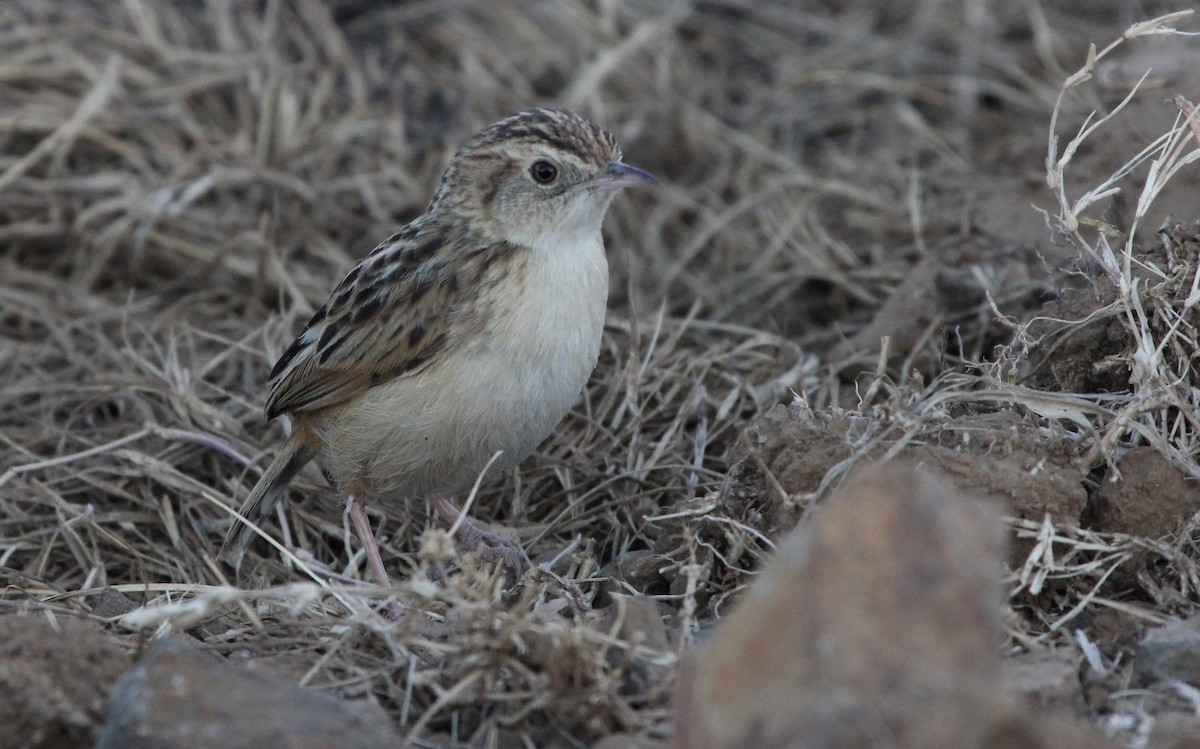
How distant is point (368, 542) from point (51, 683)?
2098 millimetres

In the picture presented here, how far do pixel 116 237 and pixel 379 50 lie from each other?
9.18 feet

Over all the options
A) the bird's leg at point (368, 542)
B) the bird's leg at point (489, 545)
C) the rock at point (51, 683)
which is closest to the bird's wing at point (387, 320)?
the bird's leg at point (368, 542)

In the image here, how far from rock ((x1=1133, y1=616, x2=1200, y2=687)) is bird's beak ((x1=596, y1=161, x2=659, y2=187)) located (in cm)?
273

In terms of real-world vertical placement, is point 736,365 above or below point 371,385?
below

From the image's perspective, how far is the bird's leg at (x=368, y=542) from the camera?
582cm

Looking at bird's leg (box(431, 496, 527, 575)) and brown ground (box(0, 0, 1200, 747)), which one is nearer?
brown ground (box(0, 0, 1200, 747))

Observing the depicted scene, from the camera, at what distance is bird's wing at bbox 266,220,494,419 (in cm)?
573

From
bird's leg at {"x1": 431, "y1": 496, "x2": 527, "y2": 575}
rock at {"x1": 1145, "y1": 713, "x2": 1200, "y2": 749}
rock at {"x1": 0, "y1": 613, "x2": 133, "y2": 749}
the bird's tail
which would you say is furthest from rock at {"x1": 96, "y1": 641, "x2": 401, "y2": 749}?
the bird's tail

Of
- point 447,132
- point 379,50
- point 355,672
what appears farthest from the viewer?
point 379,50

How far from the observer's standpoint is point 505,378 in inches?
220

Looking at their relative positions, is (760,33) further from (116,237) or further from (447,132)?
(116,237)

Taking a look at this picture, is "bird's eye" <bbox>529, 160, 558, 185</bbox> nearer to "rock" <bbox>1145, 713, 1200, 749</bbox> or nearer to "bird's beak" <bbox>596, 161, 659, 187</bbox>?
"bird's beak" <bbox>596, 161, 659, 187</bbox>

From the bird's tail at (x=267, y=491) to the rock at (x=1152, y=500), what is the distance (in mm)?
3363

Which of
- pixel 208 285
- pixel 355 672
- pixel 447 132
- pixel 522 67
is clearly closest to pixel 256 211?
pixel 208 285
